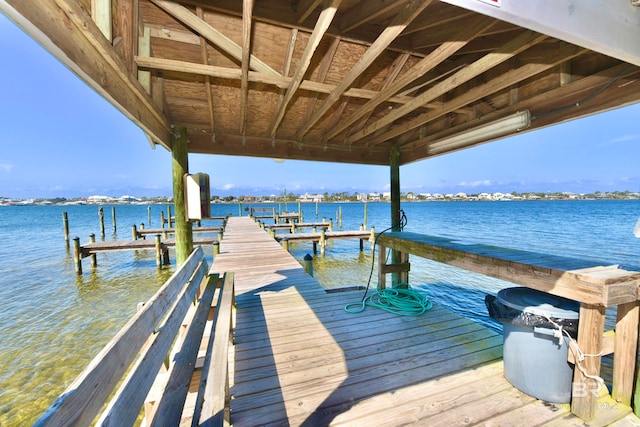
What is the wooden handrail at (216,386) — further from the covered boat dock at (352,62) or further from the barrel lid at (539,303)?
the barrel lid at (539,303)

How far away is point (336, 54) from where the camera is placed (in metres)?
3.00

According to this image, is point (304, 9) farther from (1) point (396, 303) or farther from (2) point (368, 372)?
(1) point (396, 303)

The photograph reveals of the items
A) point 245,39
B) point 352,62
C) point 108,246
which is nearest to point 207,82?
point 245,39

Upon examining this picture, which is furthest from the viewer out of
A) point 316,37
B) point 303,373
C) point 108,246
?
point 108,246

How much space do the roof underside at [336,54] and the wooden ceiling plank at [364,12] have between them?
0.04 feet

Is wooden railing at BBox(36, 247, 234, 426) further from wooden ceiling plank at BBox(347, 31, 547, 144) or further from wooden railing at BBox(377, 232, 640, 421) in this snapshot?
wooden ceiling plank at BBox(347, 31, 547, 144)

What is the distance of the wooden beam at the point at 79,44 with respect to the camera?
1285 millimetres

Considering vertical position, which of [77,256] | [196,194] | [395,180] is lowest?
[77,256]

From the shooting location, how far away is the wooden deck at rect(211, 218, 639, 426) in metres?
2.02

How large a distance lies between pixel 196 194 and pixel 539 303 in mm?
3939

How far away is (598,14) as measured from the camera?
1470 mm

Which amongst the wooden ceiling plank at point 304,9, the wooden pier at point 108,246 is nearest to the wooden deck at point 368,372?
the wooden ceiling plank at point 304,9

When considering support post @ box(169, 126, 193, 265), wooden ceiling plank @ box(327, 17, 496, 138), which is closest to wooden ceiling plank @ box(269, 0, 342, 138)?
wooden ceiling plank @ box(327, 17, 496, 138)

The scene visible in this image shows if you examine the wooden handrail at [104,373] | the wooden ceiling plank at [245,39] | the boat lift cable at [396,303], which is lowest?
the boat lift cable at [396,303]
